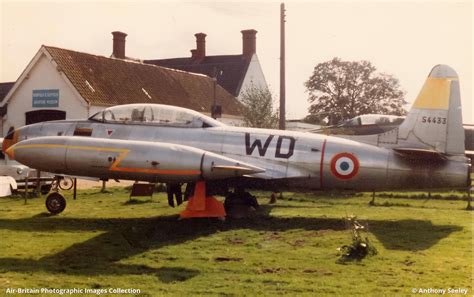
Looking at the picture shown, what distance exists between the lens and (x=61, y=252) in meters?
8.89

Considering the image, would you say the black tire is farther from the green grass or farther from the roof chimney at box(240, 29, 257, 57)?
the roof chimney at box(240, 29, 257, 57)

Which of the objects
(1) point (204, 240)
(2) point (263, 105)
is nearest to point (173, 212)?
(1) point (204, 240)

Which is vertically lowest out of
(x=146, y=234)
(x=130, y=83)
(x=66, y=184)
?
(x=66, y=184)

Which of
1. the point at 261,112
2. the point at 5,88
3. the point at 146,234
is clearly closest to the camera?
the point at 146,234

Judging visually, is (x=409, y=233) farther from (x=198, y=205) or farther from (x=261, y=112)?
(x=261, y=112)

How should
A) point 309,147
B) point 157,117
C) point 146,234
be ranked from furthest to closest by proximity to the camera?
point 157,117
point 309,147
point 146,234

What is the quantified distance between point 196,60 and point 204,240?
45.1 metres

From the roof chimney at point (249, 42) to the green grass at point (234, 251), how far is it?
37.1 m

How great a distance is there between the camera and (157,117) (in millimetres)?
13031

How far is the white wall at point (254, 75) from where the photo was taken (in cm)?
4869

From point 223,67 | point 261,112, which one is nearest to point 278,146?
point 261,112

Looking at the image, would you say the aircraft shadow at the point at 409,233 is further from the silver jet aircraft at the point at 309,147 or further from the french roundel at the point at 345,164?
the french roundel at the point at 345,164

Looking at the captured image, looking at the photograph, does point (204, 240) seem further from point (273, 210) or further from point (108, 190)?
point (108, 190)

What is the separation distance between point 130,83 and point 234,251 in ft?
85.9
